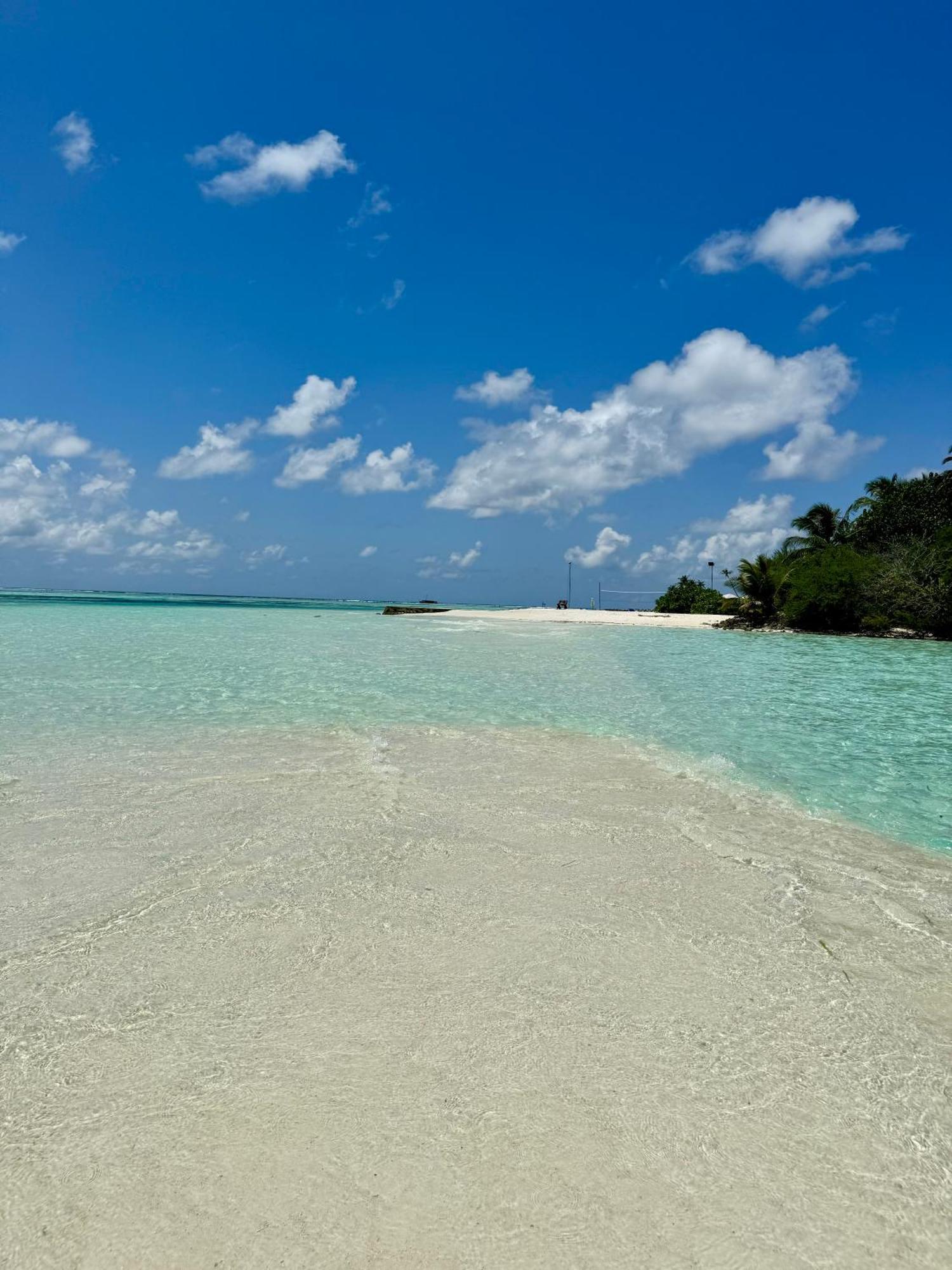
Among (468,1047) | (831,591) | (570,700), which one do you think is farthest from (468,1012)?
(831,591)

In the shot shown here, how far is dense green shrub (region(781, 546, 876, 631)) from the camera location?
99.9 ft

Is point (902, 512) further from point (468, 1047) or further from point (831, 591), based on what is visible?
point (468, 1047)

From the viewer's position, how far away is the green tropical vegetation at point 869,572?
28.0 m

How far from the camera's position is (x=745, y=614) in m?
37.8

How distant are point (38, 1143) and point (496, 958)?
64.6 inches

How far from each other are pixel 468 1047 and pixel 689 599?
6082 cm

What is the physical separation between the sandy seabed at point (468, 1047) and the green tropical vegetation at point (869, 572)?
2866 centimetres

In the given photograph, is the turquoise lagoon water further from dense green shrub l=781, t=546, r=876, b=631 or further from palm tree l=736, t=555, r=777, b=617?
palm tree l=736, t=555, r=777, b=617

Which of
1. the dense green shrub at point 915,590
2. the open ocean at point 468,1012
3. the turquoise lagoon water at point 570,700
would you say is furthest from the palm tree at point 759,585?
the open ocean at point 468,1012

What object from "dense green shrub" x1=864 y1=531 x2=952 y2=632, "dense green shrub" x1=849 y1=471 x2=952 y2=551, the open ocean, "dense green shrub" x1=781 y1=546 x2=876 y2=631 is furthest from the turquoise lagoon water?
"dense green shrub" x1=849 y1=471 x2=952 y2=551

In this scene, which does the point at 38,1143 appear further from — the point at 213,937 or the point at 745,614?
the point at 745,614

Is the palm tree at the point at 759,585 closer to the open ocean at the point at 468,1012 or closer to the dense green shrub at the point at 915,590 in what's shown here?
the dense green shrub at the point at 915,590

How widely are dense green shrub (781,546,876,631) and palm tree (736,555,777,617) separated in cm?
244

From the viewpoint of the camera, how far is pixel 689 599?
59.8 metres
